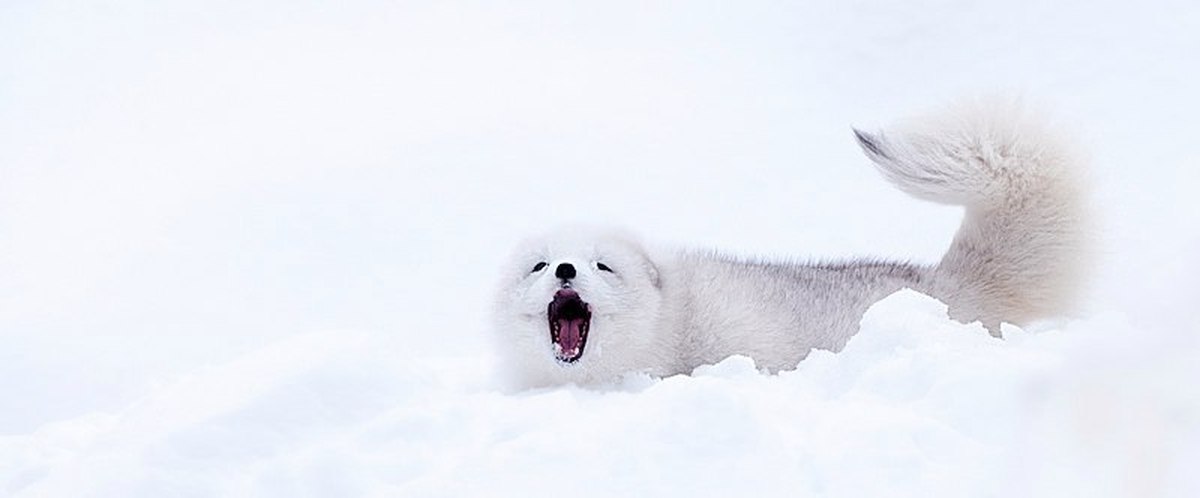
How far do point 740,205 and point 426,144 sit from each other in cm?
224

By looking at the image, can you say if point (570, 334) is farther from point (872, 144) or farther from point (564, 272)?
point (872, 144)

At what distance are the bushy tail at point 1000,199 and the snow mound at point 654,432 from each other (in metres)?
1.14

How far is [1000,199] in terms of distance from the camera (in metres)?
4.25

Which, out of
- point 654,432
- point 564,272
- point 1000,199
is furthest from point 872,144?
point 654,432

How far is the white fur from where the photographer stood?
380 cm

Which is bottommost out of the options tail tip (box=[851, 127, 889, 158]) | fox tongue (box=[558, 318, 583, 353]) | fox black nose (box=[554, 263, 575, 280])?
fox tongue (box=[558, 318, 583, 353])

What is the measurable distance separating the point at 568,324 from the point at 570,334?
0.03 m

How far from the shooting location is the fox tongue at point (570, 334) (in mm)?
3738

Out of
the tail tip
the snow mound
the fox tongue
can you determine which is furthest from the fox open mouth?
the tail tip

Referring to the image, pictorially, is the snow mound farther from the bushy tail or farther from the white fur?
the bushy tail

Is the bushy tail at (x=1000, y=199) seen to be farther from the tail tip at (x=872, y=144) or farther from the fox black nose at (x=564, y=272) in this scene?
the fox black nose at (x=564, y=272)

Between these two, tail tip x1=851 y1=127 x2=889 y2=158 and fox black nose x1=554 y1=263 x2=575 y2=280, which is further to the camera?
tail tip x1=851 y1=127 x2=889 y2=158

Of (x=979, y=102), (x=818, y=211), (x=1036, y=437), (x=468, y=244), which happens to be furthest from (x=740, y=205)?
(x=1036, y=437)

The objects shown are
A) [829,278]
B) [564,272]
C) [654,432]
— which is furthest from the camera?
[829,278]
